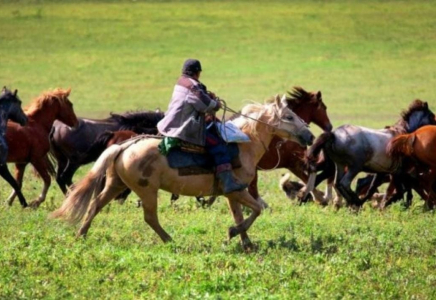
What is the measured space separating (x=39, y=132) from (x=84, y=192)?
15.5 ft

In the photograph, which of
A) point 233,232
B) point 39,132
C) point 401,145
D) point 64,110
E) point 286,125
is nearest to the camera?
point 233,232

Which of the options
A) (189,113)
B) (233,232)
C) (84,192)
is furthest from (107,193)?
(233,232)

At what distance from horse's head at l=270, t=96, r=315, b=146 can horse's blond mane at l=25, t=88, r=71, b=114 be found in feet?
17.1

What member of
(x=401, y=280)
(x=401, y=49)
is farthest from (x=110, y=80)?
(x=401, y=280)

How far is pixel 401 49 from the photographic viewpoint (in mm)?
56156

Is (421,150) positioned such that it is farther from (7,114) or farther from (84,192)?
(7,114)

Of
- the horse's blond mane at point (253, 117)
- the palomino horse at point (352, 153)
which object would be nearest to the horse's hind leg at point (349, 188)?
the palomino horse at point (352, 153)

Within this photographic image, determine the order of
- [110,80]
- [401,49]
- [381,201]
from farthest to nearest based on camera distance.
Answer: [401,49], [110,80], [381,201]

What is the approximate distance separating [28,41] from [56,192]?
135 ft

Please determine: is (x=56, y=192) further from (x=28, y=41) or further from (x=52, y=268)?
(x=28, y=41)

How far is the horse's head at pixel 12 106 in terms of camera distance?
15.5 metres

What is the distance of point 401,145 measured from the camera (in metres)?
15.6

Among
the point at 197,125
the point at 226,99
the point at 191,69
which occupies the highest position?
the point at 191,69

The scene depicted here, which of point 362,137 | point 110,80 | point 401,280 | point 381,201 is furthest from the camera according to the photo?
point 110,80
